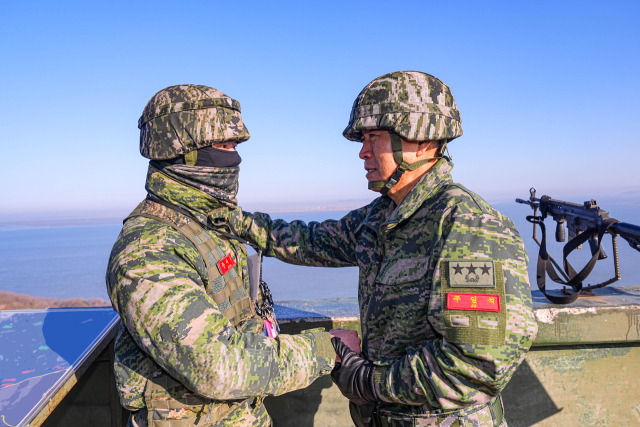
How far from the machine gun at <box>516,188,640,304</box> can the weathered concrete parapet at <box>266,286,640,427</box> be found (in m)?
0.42

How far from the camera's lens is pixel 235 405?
7.86ft

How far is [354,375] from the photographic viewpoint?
7.55ft

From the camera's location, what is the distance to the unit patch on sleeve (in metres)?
1.91

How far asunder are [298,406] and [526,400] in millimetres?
1946

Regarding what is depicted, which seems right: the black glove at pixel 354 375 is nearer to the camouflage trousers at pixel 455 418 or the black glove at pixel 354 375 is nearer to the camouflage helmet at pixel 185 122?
the camouflage trousers at pixel 455 418

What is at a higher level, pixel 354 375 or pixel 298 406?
pixel 354 375

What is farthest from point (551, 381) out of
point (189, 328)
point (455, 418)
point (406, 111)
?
point (189, 328)

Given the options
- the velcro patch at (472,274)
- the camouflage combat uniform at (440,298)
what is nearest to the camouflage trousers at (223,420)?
the camouflage combat uniform at (440,298)

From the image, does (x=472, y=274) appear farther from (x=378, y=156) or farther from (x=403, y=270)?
(x=378, y=156)

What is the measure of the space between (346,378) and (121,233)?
1.41 m

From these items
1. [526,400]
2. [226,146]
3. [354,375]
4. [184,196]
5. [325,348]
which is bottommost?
[526,400]

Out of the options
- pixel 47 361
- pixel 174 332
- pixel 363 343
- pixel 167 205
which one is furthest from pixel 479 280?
pixel 47 361

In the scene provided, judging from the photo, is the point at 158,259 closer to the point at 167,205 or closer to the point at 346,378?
the point at 167,205

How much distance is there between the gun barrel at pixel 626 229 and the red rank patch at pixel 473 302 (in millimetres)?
3723
